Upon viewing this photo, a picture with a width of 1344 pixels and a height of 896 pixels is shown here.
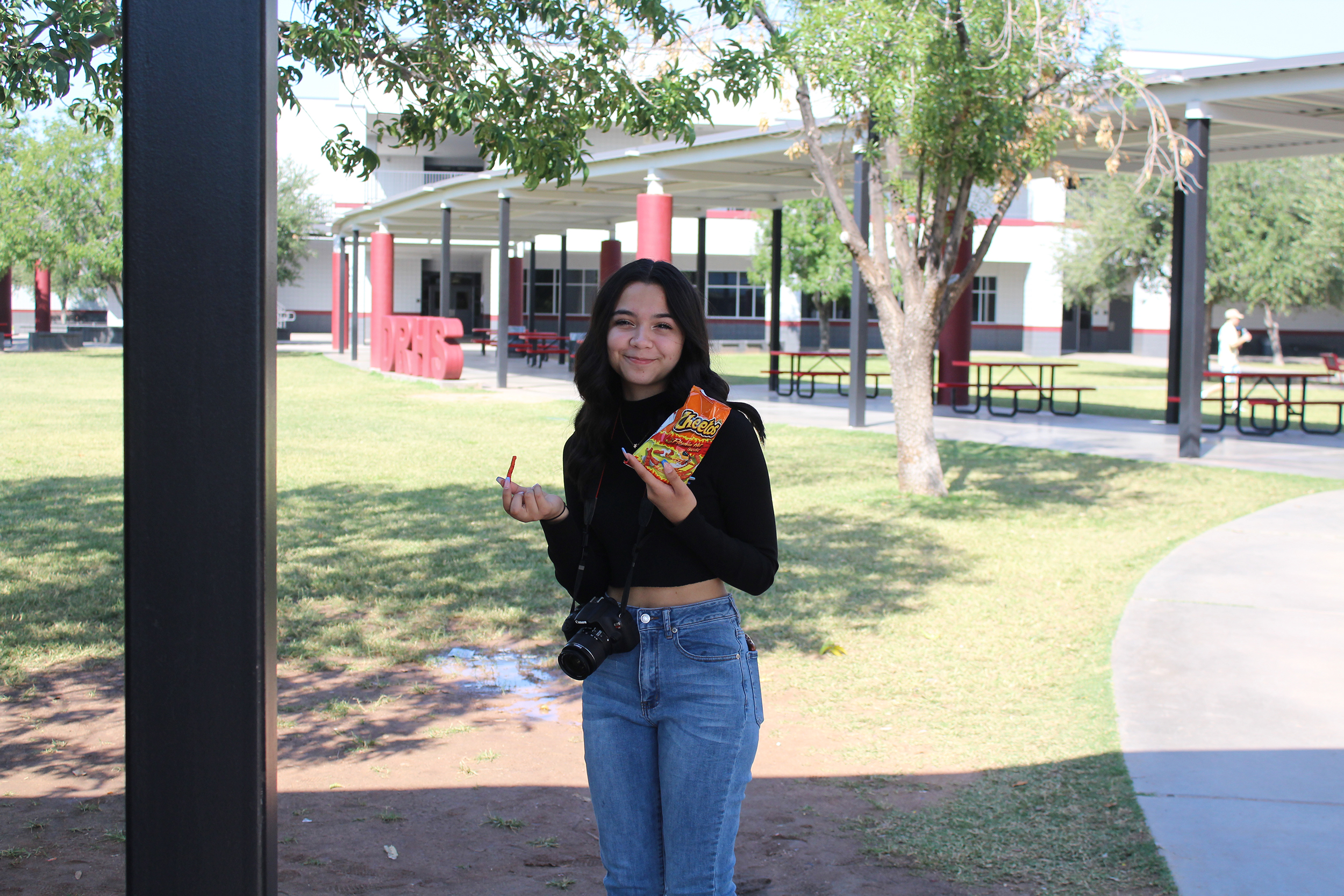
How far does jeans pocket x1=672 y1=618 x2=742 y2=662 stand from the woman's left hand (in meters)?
0.25

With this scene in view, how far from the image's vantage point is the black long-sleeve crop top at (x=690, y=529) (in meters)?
2.46

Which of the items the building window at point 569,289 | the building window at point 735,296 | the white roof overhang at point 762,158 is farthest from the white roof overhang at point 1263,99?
the building window at point 569,289

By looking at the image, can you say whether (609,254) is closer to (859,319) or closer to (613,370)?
(859,319)

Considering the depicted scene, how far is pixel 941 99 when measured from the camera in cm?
913

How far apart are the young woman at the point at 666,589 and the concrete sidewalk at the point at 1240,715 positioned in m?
1.75

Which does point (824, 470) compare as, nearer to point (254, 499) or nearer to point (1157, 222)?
point (254, 499)

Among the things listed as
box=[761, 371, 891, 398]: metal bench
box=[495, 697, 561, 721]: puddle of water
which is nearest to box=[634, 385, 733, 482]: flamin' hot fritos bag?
box=[495, 697, 561, 721]: puddle of water

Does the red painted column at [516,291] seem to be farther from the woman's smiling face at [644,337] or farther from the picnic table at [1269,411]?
the woman's smiling face at [644,337]

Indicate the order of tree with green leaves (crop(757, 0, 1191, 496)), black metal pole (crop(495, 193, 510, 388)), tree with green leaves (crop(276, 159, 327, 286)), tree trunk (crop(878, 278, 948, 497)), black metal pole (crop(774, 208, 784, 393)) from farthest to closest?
tree with green leaves (crop(276, 159, 327, 286)) < black metal pole (crop(495, 193, 510, 388)) < black metal pole (crop(774, 208, 784, 393)) < tree trunk (crop(878, 278, 948, 497)) < tree with green leaves (crop(757, 0, 1191, 496))

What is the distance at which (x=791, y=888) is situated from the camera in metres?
3.54

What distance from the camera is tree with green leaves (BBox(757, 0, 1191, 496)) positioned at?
8922 mm

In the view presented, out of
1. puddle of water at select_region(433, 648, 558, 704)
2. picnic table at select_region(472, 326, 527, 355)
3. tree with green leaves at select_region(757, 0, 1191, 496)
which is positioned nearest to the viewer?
puddle of water at select_region(433, 648, 558, 704)

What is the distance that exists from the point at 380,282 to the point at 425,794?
86.8 feet

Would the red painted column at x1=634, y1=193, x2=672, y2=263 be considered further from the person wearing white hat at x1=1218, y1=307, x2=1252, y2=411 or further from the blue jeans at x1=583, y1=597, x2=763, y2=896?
the blue jeans at x1=583, y1=597, x2=763, y2=896
